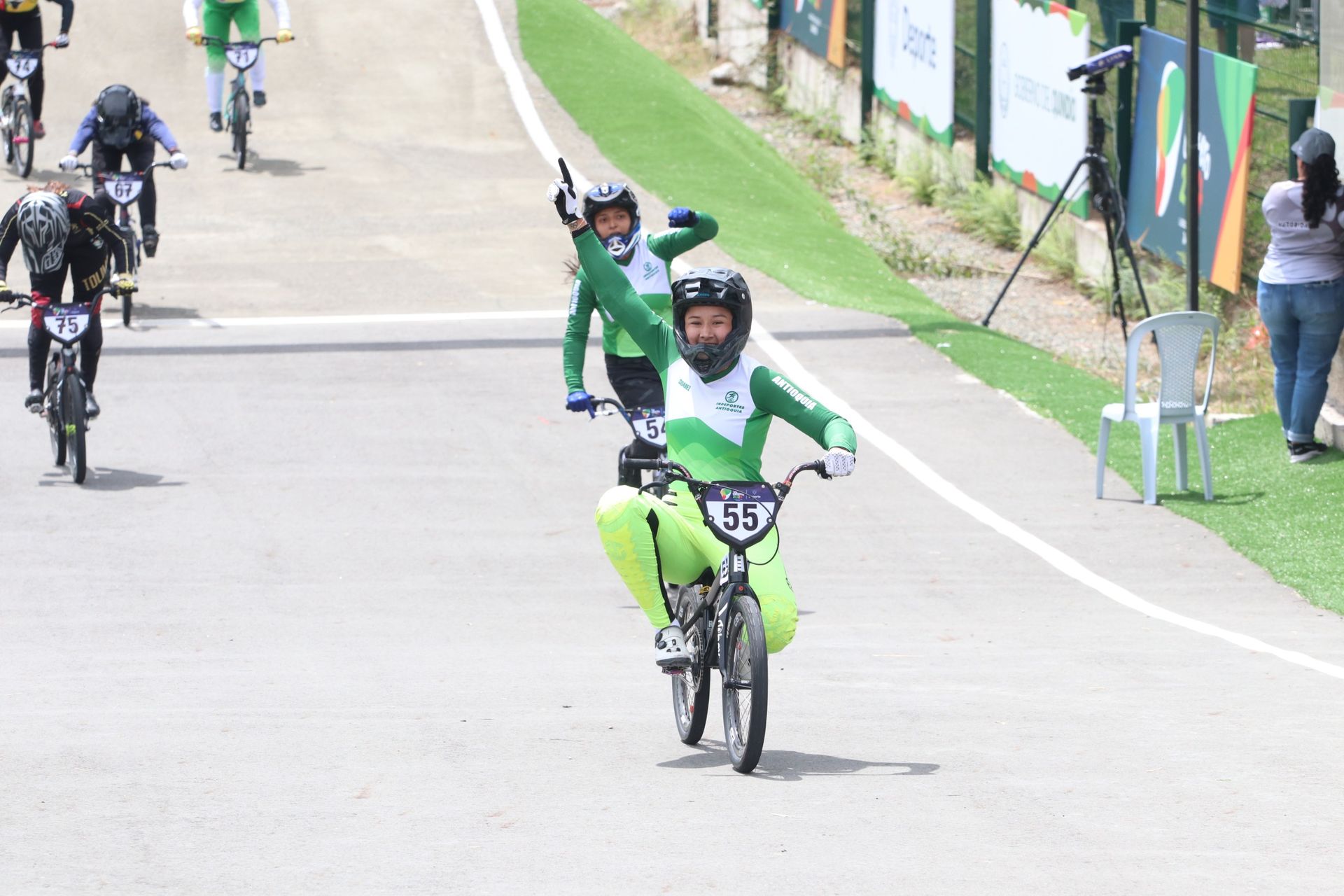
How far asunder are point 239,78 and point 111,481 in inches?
388

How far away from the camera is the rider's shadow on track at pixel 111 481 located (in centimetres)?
1309

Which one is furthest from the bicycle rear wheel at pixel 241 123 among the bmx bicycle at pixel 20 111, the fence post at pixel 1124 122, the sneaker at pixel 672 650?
the sneaker at pixel 672 650

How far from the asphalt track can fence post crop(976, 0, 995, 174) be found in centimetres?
606

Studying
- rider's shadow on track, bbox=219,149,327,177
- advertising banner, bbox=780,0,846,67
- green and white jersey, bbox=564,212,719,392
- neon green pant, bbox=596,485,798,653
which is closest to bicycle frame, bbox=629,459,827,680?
neon green pant, bbox=596,485,798,653

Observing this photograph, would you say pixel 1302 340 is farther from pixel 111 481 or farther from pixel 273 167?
pixel 273 167

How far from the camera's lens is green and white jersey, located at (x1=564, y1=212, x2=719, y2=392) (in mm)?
10336

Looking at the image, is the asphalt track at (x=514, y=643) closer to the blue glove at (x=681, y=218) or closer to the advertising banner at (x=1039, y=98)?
the blue glove at (x=681, y=218)

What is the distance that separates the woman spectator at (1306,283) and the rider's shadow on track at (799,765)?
7.67m

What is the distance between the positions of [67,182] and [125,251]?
377 inches

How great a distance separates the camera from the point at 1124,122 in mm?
20547

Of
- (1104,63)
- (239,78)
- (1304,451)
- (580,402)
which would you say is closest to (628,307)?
(580,402)

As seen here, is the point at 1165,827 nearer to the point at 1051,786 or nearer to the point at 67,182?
the point at 1051,786

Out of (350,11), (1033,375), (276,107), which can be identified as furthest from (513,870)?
(350,11)

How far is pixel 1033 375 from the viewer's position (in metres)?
16.8
